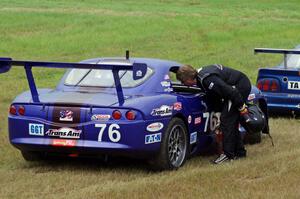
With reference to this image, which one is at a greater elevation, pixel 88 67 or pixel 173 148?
pixel 88 67

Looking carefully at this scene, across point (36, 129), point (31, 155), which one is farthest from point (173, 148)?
point (31, 155)

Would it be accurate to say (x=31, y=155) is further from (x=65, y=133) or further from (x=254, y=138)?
(x=254, y=138)

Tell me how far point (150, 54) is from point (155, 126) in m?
16.7

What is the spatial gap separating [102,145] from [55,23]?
24963 millimetres

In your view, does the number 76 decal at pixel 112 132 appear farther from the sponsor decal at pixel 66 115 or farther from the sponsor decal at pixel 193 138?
the sponsor decal at pixel 193 138

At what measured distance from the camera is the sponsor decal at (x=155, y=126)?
7418mm

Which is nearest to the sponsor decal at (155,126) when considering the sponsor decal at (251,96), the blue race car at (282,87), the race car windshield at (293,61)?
the sponsor decal at (251,96)

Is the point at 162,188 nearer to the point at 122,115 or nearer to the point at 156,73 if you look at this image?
the point at 122,115

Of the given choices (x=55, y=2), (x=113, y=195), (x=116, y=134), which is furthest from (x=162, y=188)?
(x=55, y=2)

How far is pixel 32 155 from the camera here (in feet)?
26.7

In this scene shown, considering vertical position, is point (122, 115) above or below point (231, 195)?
above

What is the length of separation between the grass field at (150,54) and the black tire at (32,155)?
81 millimetres

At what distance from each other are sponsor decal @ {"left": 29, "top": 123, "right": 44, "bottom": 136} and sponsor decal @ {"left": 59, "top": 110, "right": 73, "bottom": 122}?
9.9 inches

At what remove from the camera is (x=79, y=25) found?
31.1 metres
